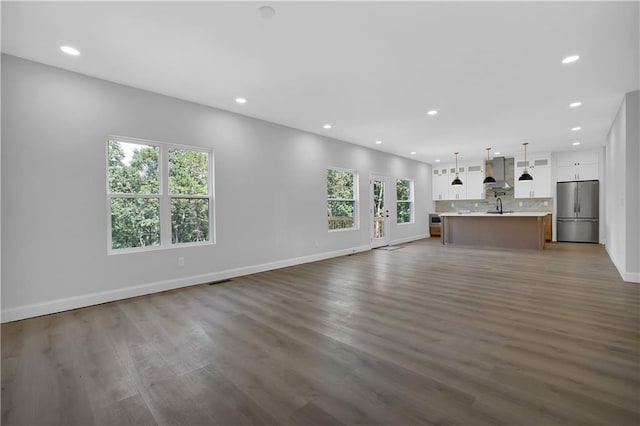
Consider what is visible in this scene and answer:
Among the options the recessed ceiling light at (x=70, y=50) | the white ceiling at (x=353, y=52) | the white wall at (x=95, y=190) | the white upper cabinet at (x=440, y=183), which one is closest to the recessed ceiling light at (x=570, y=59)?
the white ceiling at (x=353, y=52)

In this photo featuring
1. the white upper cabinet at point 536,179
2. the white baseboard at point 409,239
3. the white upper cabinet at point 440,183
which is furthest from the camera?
the white upper cabinet at point 440,183

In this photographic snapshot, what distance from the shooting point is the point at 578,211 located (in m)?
8.59

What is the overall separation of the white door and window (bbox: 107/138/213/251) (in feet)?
16.0

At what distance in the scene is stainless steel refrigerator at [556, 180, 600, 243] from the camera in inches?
330

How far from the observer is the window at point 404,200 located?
955 centimetres

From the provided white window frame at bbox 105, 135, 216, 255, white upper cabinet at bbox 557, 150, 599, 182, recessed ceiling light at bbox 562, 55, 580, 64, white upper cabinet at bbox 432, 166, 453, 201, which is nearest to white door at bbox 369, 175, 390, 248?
white upper cabinet at bbox 432, 166, 453, 201

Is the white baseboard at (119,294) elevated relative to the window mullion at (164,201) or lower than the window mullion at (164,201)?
lower

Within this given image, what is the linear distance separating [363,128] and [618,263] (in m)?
5.09

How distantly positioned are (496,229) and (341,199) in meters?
4.59

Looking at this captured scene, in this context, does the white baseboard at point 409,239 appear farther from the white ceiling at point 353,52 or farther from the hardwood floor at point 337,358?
the hardwood floor at point 337,358

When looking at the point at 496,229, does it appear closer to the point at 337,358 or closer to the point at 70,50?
the point at 337,358

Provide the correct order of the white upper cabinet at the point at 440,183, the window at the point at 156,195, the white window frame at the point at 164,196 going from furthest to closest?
the white upper cabinet at the point at 440,183
the window at the point at 156,195
the white window frame at the point at 164,196

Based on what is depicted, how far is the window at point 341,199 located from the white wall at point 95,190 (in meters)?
1.27

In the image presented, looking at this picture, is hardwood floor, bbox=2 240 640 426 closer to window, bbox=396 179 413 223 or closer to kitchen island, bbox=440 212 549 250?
kitchen island, bbox=440 212 549 250
